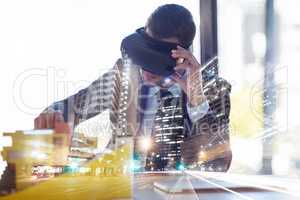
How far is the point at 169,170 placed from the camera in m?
1.81

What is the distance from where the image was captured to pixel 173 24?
188 centimetres

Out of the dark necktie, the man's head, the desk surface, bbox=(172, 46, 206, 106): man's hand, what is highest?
the man's head

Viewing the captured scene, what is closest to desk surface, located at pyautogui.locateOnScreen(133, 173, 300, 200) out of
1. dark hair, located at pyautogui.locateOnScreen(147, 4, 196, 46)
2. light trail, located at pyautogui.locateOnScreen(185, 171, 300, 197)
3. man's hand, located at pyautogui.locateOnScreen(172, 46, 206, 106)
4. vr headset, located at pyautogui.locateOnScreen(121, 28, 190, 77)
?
light trail, located at pyautogui.locateOnScreen(185, 171, 300, 197)

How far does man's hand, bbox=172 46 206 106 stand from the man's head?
4cm

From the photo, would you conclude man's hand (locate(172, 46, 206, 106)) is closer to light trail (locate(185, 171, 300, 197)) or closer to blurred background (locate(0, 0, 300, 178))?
blurred background (locate(0, 0, 300, 178))

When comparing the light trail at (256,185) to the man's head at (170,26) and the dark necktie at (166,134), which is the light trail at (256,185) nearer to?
the dark necktie at (166,134)

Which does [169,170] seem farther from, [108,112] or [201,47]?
[201,47]

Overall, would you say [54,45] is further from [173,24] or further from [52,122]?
[173,24]

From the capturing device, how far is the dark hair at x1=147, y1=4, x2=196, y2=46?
1.88 m

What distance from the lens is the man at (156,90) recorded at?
1861 mm

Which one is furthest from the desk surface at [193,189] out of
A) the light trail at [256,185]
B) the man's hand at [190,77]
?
the man's hand at [190,77]

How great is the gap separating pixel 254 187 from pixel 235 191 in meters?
0.07

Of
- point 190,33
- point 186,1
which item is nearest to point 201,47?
point 190,33

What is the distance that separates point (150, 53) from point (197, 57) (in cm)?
18
